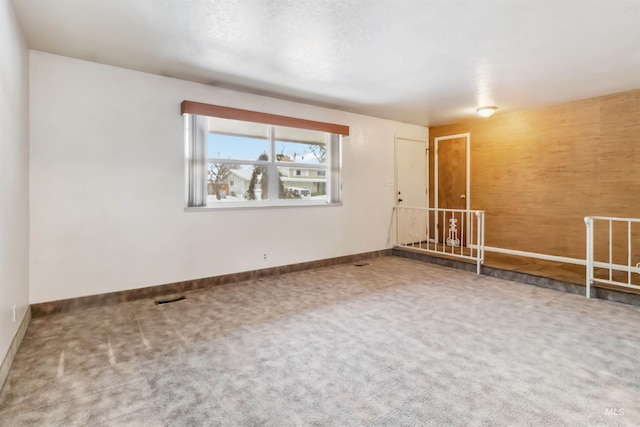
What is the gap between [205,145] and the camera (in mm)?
4016

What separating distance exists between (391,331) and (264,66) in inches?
114

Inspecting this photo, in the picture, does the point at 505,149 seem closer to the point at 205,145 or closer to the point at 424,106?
the point at 424,106

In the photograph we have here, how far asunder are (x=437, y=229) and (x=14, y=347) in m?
6.17

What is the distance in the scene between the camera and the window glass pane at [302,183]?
484 centimetres

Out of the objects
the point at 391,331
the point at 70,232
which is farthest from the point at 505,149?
the point at 70,232

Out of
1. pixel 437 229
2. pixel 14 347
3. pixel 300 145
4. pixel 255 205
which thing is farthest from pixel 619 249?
pixel 14 347

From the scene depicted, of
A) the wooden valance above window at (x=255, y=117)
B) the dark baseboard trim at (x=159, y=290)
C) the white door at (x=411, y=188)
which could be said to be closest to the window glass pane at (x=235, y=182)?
the wooden valance above window at (x=255, y=117)

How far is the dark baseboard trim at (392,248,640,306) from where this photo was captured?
3.47m

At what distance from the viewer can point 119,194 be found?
3484 mm

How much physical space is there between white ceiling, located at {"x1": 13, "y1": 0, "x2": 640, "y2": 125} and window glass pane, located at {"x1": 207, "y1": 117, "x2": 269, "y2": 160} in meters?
0.51

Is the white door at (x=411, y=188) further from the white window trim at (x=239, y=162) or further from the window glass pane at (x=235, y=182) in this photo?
the window glass pane at (x=235, y=182)

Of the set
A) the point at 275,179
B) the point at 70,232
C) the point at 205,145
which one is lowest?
the point at 70,232

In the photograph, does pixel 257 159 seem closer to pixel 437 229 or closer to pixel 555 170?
pixel 437 229

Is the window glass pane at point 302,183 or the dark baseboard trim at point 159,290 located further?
the window glass pane at point 302,183
